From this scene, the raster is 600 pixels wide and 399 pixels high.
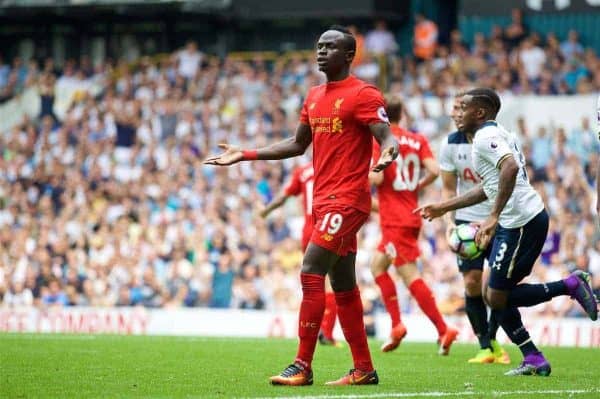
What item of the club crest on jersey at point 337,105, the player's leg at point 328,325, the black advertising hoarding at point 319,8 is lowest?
the player's leg at point 328,325

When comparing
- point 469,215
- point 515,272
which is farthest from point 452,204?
point 469,215

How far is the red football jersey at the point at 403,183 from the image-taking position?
45.3 feet

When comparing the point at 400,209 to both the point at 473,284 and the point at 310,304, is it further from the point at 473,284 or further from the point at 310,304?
the point at 310,304

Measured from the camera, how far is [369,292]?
20.8 meters

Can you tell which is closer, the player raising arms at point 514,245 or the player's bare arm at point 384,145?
the player's bare arm at point 384,145

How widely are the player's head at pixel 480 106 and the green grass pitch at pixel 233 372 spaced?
2.14 metres

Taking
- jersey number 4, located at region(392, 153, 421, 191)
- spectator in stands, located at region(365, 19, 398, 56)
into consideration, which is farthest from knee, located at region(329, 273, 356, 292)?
spectator in stands, located at region(365, 19, 398, 56)

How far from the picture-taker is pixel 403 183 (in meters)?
13.9

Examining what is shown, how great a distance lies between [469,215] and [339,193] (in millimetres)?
3522

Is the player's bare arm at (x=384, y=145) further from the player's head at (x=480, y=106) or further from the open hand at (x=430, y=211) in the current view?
the player's head at (x=480, y=106)

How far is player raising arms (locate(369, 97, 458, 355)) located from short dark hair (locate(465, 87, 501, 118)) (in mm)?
3004

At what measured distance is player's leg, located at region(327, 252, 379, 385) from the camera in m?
9.41

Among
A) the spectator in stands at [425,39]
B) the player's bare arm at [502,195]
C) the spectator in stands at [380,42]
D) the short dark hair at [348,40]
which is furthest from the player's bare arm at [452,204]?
the spectator in stands at [380,42]

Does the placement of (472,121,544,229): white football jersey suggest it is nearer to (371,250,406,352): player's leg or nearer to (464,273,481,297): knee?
(464,273,481,297): knee
